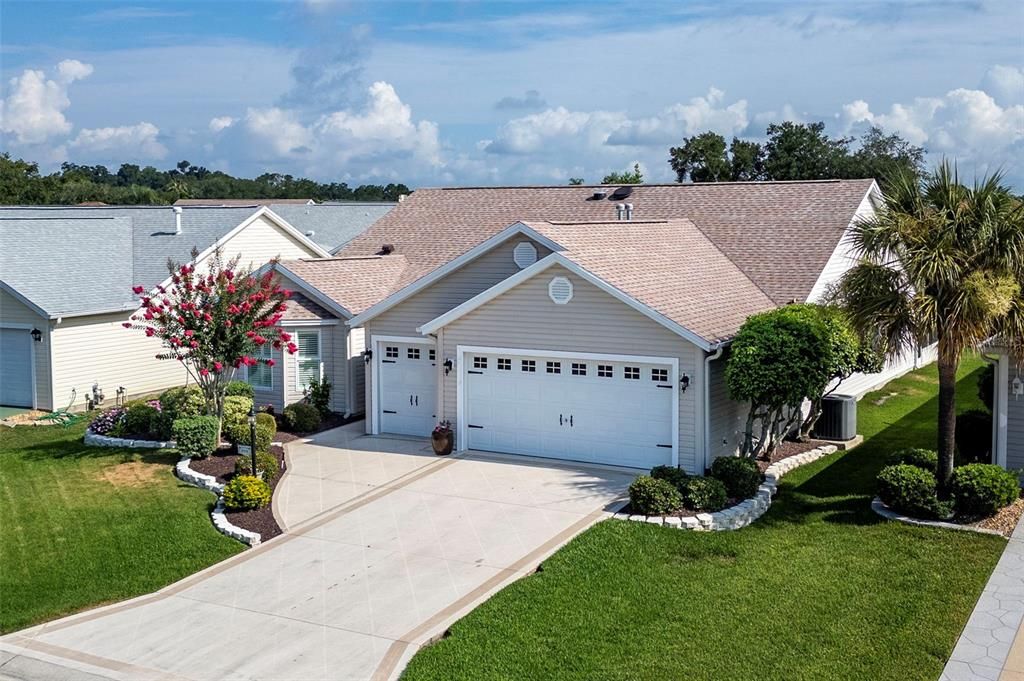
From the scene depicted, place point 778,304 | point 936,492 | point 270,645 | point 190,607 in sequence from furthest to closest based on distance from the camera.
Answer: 1. point 778,304
2. point 936,492
3. point 190,607
4. point 270,645

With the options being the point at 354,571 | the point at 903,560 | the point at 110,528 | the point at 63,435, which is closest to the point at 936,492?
the point at 903,560

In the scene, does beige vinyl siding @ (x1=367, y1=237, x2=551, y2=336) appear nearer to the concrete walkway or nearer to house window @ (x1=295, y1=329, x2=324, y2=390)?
house window @ (x1=295, y1=329, x2=324, y2=390)

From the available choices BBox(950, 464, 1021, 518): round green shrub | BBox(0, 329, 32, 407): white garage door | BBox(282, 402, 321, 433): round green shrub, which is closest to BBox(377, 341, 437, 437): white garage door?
BBox(282, 402, 321, 433): round green shrub

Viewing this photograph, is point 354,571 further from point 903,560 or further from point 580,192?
point 580,192

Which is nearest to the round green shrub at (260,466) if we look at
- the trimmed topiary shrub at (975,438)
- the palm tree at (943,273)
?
the palm tree at (943,273)

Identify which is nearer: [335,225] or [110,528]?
[110,528]

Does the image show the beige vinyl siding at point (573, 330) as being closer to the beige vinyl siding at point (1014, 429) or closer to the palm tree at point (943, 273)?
the palm tree at point (943, 273)
